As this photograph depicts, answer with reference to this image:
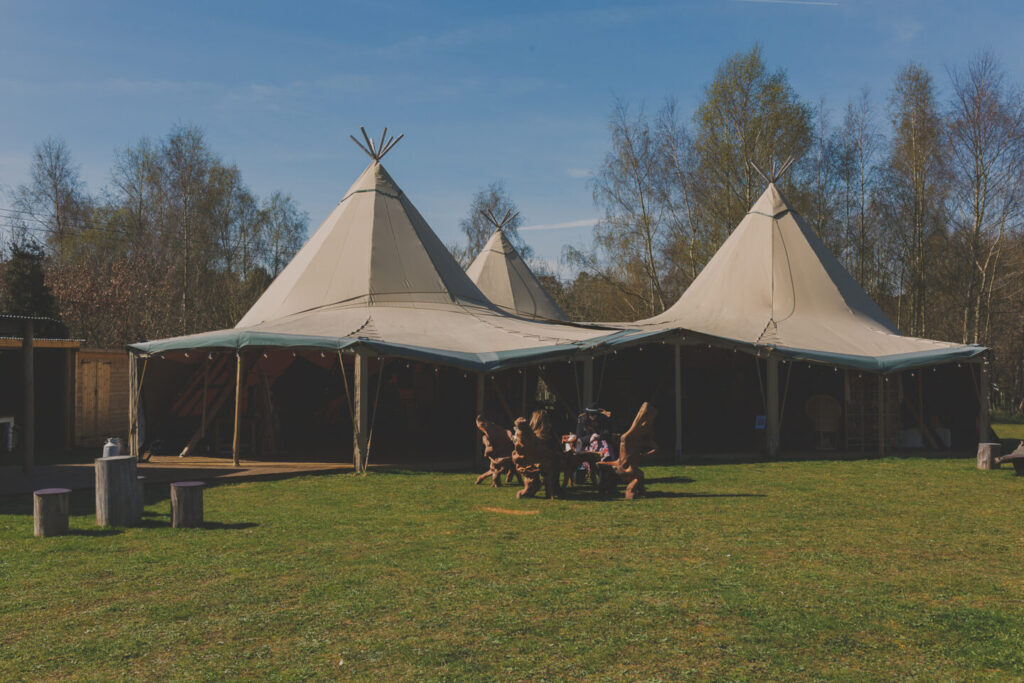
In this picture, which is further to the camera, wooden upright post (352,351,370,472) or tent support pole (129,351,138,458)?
tent support pole (129,351,138,458)

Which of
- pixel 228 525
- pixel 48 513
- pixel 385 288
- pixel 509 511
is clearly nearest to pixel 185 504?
pixel 228 525

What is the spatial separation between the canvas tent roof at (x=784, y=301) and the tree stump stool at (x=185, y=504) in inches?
376

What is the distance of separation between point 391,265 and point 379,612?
36.3 feet

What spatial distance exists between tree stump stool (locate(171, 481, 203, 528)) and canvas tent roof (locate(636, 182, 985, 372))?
9542mm

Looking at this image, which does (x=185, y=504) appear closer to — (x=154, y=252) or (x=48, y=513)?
(x=48, y=513)

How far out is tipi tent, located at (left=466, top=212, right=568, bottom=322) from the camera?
25.3m

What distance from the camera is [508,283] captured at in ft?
83.1

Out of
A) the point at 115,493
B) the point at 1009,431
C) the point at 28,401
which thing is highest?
the point at 28,401

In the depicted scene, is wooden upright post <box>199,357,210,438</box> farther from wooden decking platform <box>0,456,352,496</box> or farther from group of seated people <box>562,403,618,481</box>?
group of seated people <box>562,403,618,481</box>

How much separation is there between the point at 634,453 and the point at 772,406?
18.3 ft

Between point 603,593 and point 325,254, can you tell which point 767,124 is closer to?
point 325,254

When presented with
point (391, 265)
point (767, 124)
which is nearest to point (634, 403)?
point (391, 265)

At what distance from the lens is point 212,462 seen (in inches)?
488

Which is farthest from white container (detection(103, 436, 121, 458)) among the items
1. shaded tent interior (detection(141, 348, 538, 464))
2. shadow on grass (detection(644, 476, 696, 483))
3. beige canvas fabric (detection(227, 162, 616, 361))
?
shadow on grass (detection(644, 476, 696, 483))
